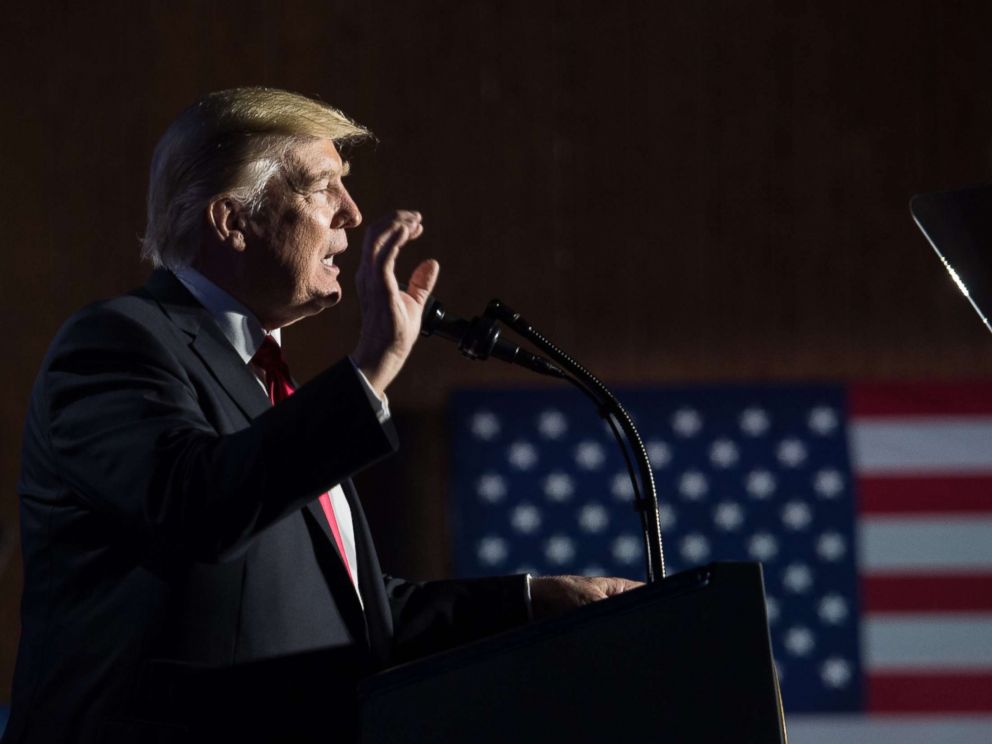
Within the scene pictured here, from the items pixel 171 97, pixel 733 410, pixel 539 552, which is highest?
pixel 171 97

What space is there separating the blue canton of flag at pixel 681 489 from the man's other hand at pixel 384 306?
9.44 ft

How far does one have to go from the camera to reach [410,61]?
4250mm

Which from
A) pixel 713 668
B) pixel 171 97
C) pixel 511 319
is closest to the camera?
pixel 713 668

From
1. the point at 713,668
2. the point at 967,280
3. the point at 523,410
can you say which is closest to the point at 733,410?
the point at 523,410

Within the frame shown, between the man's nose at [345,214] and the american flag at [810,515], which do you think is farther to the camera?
the american flag at [810,515]

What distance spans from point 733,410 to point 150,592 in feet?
10.0

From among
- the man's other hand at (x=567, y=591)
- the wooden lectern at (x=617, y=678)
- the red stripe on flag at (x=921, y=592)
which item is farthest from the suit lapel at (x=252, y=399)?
the red stripe on flag at (x=921, y=592)

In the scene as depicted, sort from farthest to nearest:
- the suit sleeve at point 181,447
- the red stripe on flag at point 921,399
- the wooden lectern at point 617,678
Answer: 1. the red stripe on flag at point 921,399
2. the suit sleeve at point 181,447
3. the wooden lectern at point 617,678

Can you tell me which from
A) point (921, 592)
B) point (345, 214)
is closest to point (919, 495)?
point (921, 592)

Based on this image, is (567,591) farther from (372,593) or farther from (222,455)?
(222,455)

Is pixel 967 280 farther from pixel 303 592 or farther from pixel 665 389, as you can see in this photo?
pixel 665 389

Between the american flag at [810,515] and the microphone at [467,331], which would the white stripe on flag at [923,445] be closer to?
the american flag at [810,515]

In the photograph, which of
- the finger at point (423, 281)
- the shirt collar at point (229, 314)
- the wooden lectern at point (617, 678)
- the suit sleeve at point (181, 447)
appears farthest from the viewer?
the shirt collar at point (229, 314)

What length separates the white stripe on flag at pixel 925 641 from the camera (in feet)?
12.8
